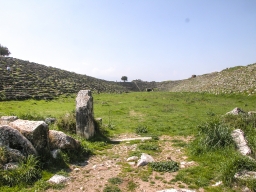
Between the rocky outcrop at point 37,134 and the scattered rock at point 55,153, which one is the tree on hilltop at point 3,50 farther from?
the scattered rock at point 55,153

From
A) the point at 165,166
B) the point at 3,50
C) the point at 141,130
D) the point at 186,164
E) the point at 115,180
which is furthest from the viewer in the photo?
the point at 3,50

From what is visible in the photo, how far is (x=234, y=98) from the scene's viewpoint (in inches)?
1286

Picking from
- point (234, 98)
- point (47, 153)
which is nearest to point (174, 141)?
point (47, 153)

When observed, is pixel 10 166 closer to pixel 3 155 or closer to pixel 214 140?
pixel 3 155

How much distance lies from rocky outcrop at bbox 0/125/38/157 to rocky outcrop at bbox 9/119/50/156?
0.97 feet

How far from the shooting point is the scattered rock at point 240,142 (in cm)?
821

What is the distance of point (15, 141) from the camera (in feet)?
24.7

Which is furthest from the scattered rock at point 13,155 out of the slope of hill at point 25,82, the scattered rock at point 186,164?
the slope of hill at point 25,82

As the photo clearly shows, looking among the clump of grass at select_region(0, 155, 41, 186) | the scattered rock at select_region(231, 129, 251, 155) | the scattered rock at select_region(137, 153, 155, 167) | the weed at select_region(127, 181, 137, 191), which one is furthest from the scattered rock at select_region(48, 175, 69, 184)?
the scattered rock at select_region(231, 129, 251, 155)

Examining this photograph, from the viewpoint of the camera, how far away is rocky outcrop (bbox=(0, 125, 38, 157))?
7344mm

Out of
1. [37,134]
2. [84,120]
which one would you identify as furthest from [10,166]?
[84,120]

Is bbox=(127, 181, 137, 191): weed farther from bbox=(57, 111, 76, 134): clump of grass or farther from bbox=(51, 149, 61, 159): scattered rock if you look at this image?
bbox=(57, 111, 76, 134): clump of grass

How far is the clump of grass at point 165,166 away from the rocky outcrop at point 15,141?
434 cm

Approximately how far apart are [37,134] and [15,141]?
775 mm
